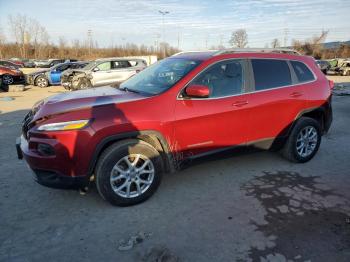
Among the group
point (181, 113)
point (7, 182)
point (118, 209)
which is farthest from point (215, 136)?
point (7, 182)

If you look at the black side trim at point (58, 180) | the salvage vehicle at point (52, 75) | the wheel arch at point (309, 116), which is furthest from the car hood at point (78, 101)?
the salvage vehicle at point (52, 75)

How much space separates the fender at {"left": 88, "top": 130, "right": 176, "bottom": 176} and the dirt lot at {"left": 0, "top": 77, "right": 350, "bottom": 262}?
1.62 feet

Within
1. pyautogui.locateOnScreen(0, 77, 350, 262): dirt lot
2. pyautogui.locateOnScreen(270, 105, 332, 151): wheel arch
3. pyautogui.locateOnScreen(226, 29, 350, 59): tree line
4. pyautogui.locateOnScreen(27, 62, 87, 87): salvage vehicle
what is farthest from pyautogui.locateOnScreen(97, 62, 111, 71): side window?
pyautogui.locateOnScreen(226, 29, 350, 59): tree line

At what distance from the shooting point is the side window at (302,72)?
494 centimetres

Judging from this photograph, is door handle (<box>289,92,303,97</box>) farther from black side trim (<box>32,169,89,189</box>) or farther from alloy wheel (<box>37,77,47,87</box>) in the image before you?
alloy wheel (<box>37,77,47,87</box>)

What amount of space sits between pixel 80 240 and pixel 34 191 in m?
1.48

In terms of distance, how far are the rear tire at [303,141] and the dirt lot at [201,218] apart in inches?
7.0

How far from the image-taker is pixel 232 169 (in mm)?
4949

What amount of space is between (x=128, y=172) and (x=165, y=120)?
75 centimetres

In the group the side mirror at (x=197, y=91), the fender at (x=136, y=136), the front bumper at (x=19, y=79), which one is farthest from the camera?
the front bumper at (x=19, y=79)

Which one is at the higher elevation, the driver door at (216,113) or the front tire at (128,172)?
the driver door at (216,113)

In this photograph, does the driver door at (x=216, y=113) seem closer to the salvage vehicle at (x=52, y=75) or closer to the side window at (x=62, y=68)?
the salvage vehicle at (x=52, y=75)

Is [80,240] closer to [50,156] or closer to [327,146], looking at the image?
[50,156]

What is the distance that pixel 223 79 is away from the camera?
4.21 m
